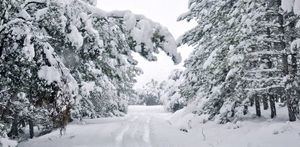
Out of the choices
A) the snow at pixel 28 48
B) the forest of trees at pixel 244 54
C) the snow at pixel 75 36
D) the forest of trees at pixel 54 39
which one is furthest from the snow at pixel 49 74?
the forest of trees at pixel 244 54

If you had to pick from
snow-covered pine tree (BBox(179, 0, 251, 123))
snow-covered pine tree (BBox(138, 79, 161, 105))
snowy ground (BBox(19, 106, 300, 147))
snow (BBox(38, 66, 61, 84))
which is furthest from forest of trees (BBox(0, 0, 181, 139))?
snow-covered pine tree (BBox(138, 79, 161, 105))

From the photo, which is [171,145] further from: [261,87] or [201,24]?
[201,24]

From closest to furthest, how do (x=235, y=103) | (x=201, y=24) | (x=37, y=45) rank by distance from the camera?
(x=37, y=45) → (x=235, y=103) → (x=201, y=24)

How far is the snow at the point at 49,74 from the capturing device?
830 centimetres

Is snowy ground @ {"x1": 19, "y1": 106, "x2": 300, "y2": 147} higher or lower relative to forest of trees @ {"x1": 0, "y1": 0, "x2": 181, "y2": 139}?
lower

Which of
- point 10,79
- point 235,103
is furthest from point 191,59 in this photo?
point 10,79

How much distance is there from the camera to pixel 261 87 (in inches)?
666

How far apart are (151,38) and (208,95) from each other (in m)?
16.1

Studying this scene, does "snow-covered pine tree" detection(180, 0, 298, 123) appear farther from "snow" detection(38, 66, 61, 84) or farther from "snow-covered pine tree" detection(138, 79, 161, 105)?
"snow-covered pine tree" detection(138, 79, 161, 105)

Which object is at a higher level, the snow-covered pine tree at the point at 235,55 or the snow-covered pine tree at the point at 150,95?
the snow-covered pine tree at the point at 235,55

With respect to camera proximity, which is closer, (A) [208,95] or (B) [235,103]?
(B) [235,103]

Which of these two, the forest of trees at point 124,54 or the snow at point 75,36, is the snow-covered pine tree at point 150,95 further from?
the snow at point 75,36

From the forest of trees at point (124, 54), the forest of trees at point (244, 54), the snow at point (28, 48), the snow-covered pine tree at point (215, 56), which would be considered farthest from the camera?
the snow-covered pine tree at point (215, 56)

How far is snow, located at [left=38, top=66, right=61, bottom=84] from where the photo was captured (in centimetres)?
830
